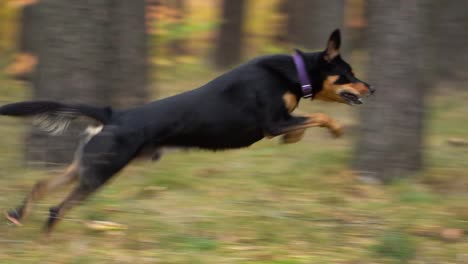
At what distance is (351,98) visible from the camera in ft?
23.3

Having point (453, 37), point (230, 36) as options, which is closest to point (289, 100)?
point (453, 37)

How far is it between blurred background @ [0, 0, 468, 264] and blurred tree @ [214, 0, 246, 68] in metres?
6.01

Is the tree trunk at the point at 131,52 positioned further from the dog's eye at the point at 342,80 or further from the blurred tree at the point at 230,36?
the blurred tree at the point at 230,36

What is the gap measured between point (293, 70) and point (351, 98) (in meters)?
0.69

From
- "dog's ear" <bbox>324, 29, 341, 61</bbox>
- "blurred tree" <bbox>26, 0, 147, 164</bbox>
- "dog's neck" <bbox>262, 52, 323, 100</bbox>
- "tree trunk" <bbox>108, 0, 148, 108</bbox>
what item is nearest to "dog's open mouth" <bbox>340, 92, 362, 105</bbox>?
"dog's neck" <bbox>262, 52, 323, 100</bbox>

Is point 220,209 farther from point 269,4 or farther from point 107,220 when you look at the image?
point 269,4

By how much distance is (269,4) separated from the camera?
22.8 metres

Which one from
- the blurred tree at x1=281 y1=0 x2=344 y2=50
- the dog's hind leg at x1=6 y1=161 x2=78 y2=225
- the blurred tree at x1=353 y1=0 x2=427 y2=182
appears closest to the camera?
the dog's hind leg at x1=6 y1=161 x2=78 y2=225

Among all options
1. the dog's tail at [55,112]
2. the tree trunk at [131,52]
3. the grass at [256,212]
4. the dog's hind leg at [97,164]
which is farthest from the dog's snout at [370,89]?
the tree trunk at [131,52]

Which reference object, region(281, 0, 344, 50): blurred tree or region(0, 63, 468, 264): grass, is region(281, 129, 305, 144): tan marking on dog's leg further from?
region(281, 0, 344, 50): blurred tree

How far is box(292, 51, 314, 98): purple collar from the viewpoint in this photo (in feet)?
22.3

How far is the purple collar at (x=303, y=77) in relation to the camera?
6.80 metres

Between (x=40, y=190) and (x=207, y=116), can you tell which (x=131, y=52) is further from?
(x=40, y=190)

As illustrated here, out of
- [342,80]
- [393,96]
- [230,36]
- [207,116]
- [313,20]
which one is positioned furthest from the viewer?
[230,36]
